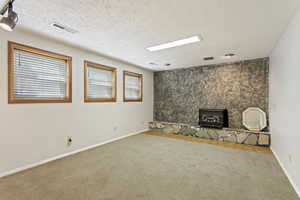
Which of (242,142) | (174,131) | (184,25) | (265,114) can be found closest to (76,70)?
(184,25)

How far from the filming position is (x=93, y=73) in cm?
365

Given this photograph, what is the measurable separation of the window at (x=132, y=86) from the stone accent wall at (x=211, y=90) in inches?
34.9

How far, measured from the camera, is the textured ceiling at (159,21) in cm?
170

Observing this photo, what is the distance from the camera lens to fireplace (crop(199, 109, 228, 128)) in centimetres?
423

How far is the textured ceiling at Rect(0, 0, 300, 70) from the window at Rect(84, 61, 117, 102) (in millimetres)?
705

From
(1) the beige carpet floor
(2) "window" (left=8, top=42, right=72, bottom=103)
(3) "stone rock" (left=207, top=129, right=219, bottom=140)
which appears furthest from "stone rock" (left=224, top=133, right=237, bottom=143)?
(2) "window" (left=8, top=42, right=72, bottom=103)

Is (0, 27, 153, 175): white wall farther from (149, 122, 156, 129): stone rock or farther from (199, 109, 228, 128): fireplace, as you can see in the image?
(199, 109, 228, 128): fireplace

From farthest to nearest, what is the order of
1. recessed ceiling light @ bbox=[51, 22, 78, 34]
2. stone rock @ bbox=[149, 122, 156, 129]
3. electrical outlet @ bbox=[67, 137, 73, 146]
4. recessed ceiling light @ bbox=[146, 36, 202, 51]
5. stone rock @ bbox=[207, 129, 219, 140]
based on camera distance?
stone rock @ bbox=[149, 122, 156, 129] → stone rock @ bbox=[207, 129, 219, 140] → electrical outlet @ bbox=[67, 137, 73, 146] → recessed ceiling light @ bbox=[146, 36, 202, 51] → recessed ceiling light @ bbox=[51, 22, 78, 34]

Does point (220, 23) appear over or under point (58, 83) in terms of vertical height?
over

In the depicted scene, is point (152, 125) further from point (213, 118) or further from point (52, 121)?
point (52, 121)

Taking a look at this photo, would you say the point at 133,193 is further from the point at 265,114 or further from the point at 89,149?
the point at 265,114

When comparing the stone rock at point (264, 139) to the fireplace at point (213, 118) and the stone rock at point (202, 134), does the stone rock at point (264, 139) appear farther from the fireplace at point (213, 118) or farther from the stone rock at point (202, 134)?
the stone rock at point (202, 134)

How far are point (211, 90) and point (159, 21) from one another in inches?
133

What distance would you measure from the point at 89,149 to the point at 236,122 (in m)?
4.29
